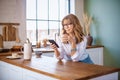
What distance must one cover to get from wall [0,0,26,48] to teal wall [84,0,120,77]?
5.99ft

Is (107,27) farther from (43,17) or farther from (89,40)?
(43,17)

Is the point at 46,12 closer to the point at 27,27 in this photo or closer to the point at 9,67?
the point at 27,27

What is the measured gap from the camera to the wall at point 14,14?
11.3 feet

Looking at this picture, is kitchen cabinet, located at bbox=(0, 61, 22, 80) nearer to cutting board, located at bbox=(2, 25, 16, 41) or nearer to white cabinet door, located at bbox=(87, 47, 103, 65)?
cutting board, located at bbox=(2, 25, 16, 41)

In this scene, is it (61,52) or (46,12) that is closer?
(61,52)

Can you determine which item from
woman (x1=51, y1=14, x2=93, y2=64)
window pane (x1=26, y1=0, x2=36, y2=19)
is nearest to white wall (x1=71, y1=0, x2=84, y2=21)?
window pane (x1=26, y1=0, x2=36, y2=19)

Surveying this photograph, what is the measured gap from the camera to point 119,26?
4.21 m

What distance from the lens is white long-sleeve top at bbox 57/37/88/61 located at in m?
2.34

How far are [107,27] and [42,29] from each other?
1464mm

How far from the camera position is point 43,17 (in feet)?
14.3

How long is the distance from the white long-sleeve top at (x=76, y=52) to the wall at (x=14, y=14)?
4.59 feet

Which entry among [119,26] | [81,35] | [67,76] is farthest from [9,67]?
[119,26]

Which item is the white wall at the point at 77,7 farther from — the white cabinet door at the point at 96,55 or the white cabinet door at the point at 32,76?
the white cabinet door at the point at 32,76

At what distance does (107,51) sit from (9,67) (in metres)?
2.67
